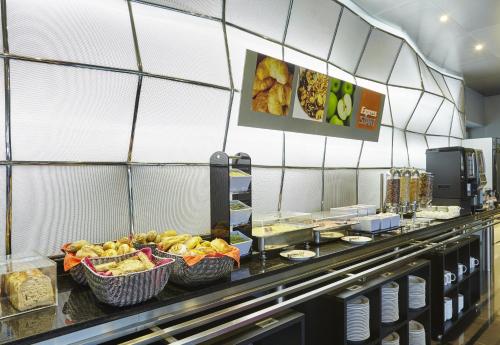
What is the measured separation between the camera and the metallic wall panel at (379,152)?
501 cm

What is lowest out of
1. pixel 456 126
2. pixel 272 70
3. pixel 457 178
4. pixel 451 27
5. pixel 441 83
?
pixel 457 178

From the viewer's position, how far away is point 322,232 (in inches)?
110

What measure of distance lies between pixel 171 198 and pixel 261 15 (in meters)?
2.05

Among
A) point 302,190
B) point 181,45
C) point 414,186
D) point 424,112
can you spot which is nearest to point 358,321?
point 302,190

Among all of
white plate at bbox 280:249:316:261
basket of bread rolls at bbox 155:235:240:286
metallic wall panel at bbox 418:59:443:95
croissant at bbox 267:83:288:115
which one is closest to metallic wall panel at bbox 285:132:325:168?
croissant at bbox 267:83:288:115

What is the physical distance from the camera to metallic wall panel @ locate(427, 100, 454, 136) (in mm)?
6852

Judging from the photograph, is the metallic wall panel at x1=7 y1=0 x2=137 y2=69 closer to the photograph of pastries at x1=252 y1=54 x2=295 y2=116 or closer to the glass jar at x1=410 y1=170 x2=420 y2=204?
the photograph of pastries at x1=252 y1=54 x2=295 y2=116

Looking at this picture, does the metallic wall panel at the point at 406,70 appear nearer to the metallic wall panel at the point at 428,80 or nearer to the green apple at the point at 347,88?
the metallic wall panel at the point at 428,80

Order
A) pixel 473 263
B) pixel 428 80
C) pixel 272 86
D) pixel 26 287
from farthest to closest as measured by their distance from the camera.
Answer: pixel 428 80 → pixel 473 263 → pixel 272 86 → pixel 26 287

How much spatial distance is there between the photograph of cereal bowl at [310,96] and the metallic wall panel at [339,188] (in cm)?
90

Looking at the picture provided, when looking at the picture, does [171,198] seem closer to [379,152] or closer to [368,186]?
[368,186]

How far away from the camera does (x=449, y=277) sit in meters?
3.79

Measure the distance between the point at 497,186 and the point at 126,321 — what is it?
869 cm

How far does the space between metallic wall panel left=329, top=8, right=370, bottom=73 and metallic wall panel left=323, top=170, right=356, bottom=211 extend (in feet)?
4.63
